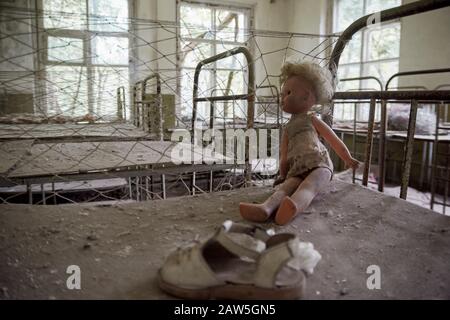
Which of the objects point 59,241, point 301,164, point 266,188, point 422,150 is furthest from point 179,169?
point 422,150

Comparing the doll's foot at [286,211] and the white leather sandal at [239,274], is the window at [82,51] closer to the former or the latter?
the doll's foot at [286,211]

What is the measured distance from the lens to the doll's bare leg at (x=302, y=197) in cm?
97

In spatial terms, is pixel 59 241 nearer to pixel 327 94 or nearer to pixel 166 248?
pixel 166 248

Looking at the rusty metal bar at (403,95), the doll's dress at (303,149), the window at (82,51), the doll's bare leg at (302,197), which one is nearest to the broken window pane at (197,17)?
the window at (82,51)

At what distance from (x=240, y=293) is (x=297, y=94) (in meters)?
0.76

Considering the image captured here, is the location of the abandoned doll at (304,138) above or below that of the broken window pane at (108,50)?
below

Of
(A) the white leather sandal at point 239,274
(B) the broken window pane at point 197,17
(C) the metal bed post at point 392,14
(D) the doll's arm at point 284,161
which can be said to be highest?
(B) the broken window pane at point 197,17

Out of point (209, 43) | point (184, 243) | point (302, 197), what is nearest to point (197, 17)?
point (209, 43)

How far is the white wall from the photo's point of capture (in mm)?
4441

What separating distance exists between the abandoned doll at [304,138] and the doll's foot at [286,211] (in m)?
0.08

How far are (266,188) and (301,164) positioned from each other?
11.0 inches

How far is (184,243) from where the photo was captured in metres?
0.90

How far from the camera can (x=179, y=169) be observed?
2.05 metres
